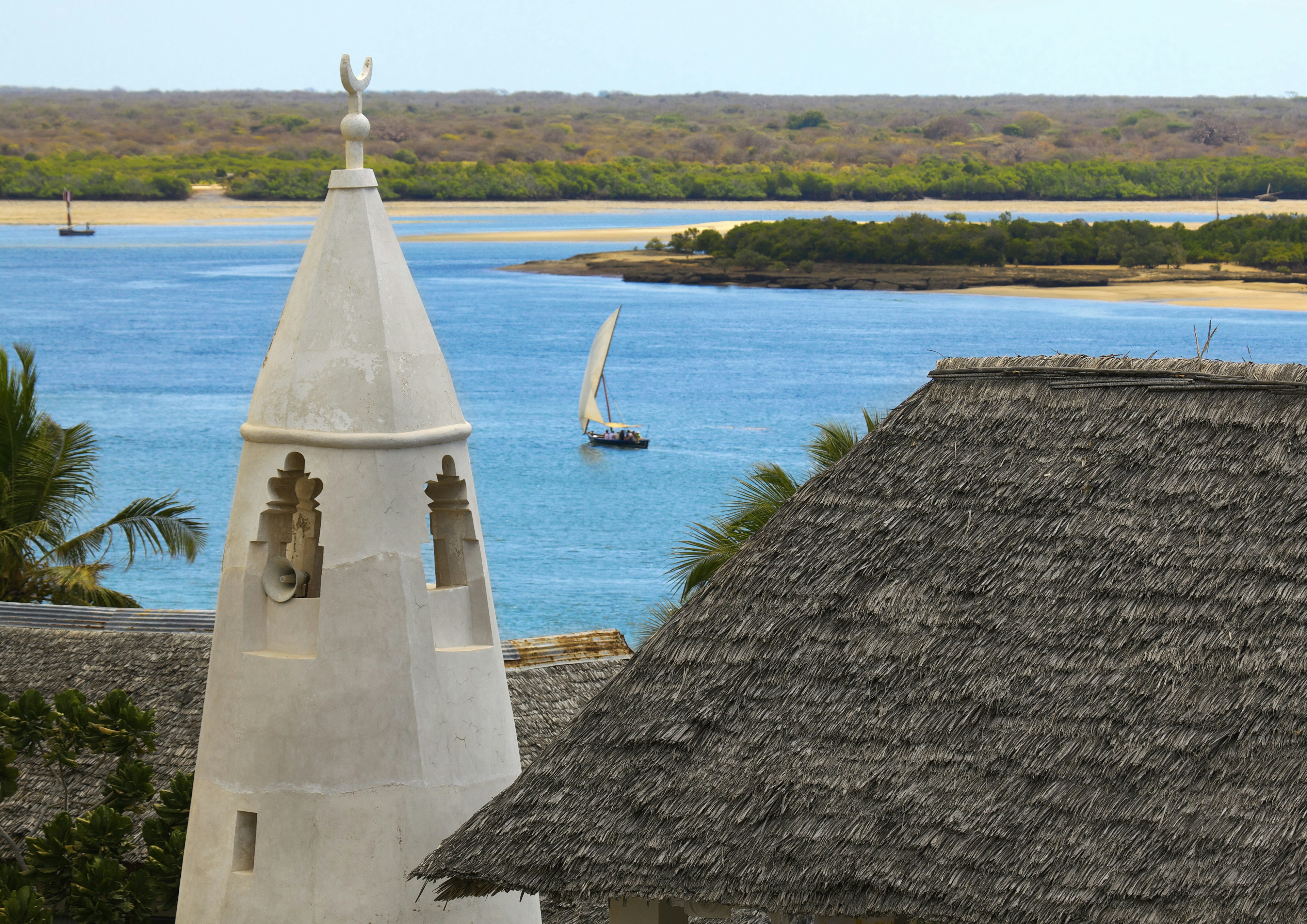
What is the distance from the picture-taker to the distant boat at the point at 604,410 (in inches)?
2473

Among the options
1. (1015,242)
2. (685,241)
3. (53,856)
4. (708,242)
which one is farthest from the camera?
(685,241)

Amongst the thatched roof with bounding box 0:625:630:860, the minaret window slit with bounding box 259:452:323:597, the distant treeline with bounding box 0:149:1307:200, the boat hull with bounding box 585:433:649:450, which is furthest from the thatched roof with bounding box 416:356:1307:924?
the distant treeline with bounding box 0:149:1307:200

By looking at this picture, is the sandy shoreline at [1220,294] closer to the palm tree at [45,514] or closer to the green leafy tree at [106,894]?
the palm tree at [45,514]

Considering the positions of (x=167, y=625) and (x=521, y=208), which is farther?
(x=521, y=208)

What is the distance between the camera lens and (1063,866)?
7.61m

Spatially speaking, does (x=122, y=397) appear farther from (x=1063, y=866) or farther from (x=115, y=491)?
(x=1063, y=866)

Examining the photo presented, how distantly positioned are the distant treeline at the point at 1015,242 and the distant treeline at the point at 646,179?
794 inches

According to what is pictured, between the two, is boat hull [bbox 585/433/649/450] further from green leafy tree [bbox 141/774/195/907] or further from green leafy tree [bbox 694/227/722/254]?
green leafy tree [bbox 141/774/195/907]

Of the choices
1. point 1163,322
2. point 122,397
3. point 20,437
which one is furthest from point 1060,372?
point 1163,322

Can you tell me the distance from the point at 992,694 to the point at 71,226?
649 feet

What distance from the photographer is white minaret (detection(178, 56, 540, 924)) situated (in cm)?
946

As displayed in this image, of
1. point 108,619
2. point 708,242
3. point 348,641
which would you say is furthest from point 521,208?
point 348,641

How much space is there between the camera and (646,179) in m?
161

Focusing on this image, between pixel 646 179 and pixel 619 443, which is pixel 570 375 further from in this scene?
pixel 646 179
